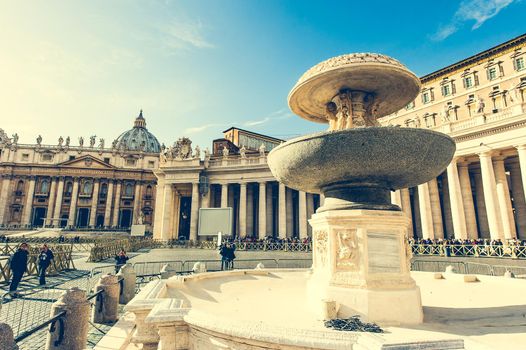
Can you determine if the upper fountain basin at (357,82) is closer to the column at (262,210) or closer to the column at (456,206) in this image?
the column at (456,206)

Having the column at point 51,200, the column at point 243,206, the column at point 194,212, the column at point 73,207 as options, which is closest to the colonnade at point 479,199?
the column at point 243,206

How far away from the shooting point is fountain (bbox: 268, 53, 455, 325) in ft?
17.6

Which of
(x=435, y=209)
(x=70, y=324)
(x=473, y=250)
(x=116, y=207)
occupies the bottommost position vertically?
(x=70, y=324)

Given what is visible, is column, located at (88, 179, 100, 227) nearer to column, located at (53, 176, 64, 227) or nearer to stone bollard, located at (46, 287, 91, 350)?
column, located at (53, 176, 64, 227)

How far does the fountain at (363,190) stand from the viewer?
17.6 ft

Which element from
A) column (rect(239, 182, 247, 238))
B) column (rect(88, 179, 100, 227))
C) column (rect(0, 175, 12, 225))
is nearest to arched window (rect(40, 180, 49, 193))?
column (rect(0, 175, 12, 225))

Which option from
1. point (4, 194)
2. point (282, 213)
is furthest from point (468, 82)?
point (4, 194)

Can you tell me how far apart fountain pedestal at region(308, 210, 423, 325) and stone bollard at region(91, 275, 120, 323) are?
545 centimetres

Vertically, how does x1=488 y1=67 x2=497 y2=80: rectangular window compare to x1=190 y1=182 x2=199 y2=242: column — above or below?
above

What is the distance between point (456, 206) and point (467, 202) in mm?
2808

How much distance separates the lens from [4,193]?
78.5 metres

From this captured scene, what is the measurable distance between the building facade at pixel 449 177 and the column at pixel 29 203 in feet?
169

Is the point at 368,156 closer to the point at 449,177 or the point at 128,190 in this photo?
the point at 449,177

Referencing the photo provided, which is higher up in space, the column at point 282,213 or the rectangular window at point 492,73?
the rectangular window at point 492,73
